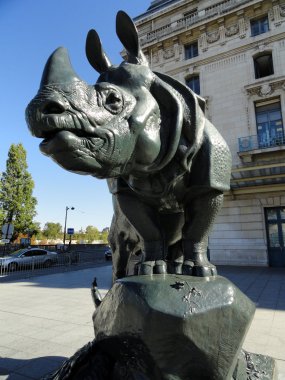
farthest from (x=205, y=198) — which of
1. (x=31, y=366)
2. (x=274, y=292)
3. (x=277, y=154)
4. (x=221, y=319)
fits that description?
(x=277, y=154)

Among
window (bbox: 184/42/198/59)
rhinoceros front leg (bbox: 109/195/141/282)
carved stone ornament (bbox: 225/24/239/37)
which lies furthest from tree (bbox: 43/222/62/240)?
rhinoceros front leg (bbox: 109/195/141/282)

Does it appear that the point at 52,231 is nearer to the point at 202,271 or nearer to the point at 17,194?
the point at 17,194

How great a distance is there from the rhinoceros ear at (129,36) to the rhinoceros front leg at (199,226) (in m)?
0.84

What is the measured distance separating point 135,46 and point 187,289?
4.11 ft

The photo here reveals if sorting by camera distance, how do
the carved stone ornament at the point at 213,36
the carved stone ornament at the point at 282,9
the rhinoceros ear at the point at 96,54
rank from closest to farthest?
1. the rhinoceros ear at the point at 96,54
2. the carved stone ornament at the point at 282,9
3. the carved stone ornament at the point at 213,36

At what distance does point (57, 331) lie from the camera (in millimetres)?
4402

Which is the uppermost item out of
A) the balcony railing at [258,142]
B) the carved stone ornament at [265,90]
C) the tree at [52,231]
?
the carved stone ornament at [265,90]

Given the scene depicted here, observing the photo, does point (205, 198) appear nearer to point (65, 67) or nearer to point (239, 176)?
point (65, 67)

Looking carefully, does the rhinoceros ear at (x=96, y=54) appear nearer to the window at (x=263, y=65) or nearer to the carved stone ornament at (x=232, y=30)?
the window at (x=263, y=65)

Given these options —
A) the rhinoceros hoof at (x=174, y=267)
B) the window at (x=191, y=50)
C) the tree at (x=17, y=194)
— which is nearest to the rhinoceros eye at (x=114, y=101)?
the rhinoceros hoof at (x=174, y=267)

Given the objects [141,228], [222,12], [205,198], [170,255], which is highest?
[222,12]

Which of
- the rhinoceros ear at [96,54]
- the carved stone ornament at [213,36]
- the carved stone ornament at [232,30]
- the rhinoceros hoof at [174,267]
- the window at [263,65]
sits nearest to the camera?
the rhinoceros ear at [96,54]

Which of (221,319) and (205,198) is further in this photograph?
(205,198)

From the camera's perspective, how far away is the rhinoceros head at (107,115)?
39.3 inches
